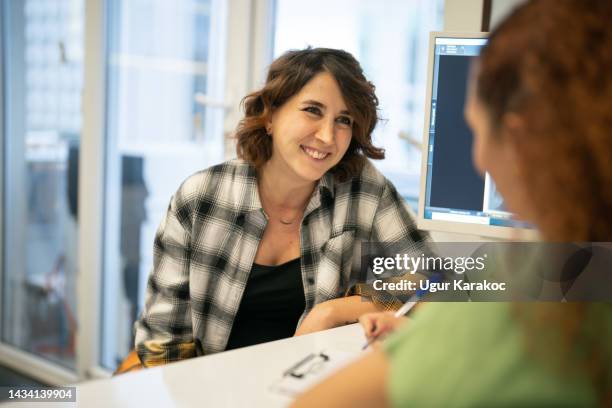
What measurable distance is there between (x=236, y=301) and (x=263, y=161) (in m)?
0.35

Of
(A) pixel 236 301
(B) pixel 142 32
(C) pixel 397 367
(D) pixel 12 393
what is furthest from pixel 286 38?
(C) pixel 397 367

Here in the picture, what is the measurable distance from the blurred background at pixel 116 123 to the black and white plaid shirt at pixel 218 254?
42 cm

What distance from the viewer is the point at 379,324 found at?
1017 millimetres

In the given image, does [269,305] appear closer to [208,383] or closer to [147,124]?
[208,383]

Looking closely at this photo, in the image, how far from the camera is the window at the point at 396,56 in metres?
1.90

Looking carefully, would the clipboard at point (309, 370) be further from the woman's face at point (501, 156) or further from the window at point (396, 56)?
the window at point (396, 56)

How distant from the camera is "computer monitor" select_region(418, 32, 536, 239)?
1.26 meters

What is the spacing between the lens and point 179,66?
248 cm

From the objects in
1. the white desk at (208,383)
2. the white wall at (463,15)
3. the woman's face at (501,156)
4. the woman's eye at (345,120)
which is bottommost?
the white desk at (208,383)

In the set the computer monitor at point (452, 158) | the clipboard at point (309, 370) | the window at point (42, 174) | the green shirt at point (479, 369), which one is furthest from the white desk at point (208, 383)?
the window at point (42, 174)

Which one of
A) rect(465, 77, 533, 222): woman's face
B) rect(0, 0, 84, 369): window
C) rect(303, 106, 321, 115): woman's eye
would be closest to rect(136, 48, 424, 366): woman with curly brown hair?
rect(303, 106, 321, 115): woman's eye

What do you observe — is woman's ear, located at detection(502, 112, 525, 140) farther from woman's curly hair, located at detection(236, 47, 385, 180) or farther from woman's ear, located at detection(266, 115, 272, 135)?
woman's ear, located at detection(266, 115, 272, 135)

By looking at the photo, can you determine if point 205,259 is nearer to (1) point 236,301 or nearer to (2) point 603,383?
(1) point 236,301

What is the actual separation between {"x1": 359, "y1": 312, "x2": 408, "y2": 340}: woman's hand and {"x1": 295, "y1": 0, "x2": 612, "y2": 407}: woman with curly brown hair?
0.46m
